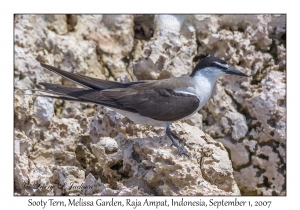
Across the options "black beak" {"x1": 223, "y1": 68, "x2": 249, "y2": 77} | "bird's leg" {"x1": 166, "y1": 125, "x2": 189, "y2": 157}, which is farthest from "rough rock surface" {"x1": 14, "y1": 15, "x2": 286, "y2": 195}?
"black beak" {"x1": 223, "y1": 68, "x2": 249, "y2": 77}

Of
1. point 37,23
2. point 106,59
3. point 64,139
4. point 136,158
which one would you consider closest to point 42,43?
point 37,23

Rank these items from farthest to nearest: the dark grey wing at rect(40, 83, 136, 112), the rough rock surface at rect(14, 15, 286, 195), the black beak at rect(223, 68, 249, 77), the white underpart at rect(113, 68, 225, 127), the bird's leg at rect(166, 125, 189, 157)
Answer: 1. the black beak at rect(223, 68, 249, 77)
2. the white underpart at rect(113, 68, 225, 127)
3. the dark grey wing at rect(40, 83, 136, 112)
4. the rough rock surface at rect(14, 15, 286, 195)
5. the bird's leg at rect(166, 125, 189, 157)

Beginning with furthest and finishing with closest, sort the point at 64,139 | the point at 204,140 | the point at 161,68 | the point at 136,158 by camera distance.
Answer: the point at 161,68
the point at 64,139
the point at 204,140
the point at 136,158

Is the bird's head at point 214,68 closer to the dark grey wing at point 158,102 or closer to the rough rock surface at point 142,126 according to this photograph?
the dark grey wing at point 158,102

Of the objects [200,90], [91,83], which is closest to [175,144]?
[200,90]

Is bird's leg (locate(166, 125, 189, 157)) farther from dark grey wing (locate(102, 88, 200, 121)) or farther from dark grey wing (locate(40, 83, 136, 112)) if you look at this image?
dark grey wing (locate(40, 83, 136, 112))

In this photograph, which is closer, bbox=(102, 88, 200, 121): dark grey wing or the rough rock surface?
the rough rock surface
